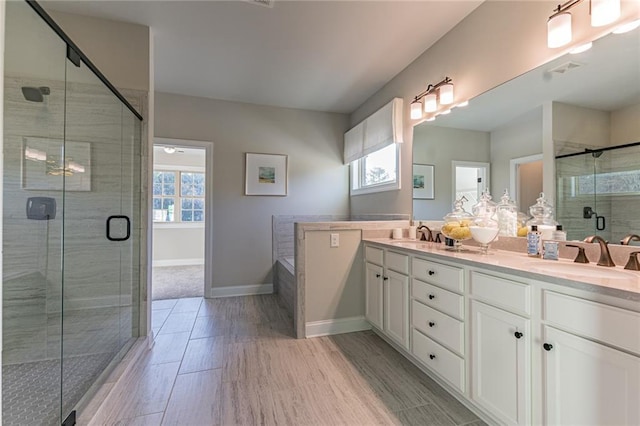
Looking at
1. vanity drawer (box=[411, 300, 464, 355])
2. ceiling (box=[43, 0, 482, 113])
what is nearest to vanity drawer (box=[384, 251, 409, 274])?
vanity drawer (box=[411, 300, 464, 355])

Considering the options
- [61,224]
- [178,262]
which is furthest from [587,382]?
[178,262]

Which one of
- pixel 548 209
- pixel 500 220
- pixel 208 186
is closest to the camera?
pixel 548 209

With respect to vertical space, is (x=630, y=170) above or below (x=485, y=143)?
below

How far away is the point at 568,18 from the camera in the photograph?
1460 millimetres

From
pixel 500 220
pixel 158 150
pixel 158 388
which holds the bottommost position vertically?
pixel 158 388

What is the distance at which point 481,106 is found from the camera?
211 centimetres

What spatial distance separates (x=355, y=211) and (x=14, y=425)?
356cm

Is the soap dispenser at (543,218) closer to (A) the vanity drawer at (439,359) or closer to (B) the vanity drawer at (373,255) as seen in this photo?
(A) the vanity drawer at (439,359)

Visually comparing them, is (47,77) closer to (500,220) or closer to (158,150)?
(500,220)

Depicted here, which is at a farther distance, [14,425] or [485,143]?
[485,143]

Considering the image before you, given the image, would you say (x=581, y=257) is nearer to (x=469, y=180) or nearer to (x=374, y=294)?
(x=469, y=180)

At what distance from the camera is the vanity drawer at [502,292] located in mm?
1229

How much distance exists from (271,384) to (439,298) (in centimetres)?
120

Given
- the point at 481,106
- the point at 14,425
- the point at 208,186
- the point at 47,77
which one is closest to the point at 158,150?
the point at 208,186
